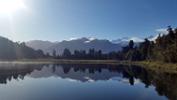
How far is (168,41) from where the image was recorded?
11519 centimetres

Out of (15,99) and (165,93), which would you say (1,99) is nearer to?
(15,99)

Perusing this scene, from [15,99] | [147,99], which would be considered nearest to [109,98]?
[147,99]

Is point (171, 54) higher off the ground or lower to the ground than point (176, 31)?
lower

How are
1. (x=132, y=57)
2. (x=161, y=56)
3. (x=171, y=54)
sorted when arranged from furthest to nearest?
(x=132, y=57) → (x=161, y=56) → (x=171, y=54)

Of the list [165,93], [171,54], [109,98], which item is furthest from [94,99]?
[171,54]

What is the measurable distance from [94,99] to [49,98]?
495cm

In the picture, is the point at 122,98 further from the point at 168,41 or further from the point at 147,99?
the point at 168,41

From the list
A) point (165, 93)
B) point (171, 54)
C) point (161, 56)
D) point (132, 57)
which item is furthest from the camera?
point (132, 57)

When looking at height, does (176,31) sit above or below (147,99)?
above

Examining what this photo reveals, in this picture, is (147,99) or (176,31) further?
(176,31)

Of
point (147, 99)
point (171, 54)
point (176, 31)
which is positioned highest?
point (176, 31)

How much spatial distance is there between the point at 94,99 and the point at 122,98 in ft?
12.2

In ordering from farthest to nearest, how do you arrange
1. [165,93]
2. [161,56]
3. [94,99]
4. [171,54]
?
[161,56] < [171,54] < [165,93] < [94,99]

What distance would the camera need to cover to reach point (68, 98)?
3406cm
